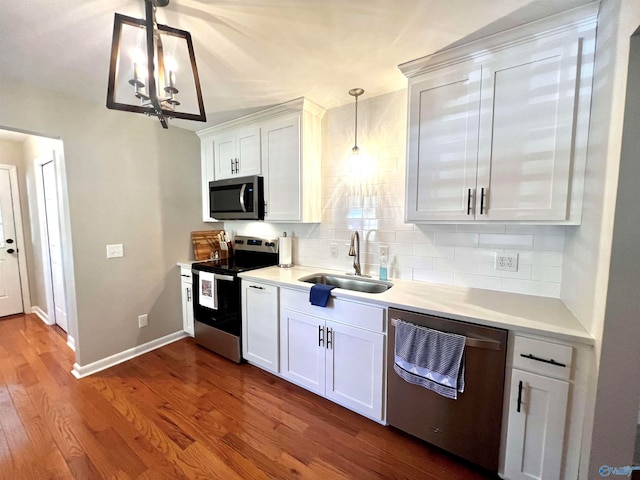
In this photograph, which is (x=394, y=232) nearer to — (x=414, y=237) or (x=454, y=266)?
(x=414, y=237)

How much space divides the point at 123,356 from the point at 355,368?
2366 millimetres

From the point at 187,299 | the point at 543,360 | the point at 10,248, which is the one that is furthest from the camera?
the point at 10,248

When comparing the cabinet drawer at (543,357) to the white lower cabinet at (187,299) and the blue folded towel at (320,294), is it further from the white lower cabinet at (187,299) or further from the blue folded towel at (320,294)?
the white lower cabinet at (187,299)

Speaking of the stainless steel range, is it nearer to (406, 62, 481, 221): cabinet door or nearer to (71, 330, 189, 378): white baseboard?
(71, 330, 189, 378): white baseboard

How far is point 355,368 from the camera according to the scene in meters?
1.87

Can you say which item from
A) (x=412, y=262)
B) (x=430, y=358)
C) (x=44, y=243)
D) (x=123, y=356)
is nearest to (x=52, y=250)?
(x=44, y=243)

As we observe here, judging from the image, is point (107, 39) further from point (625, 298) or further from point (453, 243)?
point (625, 298)

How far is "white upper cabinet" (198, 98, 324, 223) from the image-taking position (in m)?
2.40

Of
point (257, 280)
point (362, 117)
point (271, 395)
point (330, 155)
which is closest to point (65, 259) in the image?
point (257, 280)

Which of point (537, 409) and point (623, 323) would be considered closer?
point (623, 323)

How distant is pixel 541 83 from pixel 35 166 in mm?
5058

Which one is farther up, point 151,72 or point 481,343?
point 151,72

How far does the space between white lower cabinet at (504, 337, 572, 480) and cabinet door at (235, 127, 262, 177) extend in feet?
8.09

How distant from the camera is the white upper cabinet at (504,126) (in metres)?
→ 1.36
